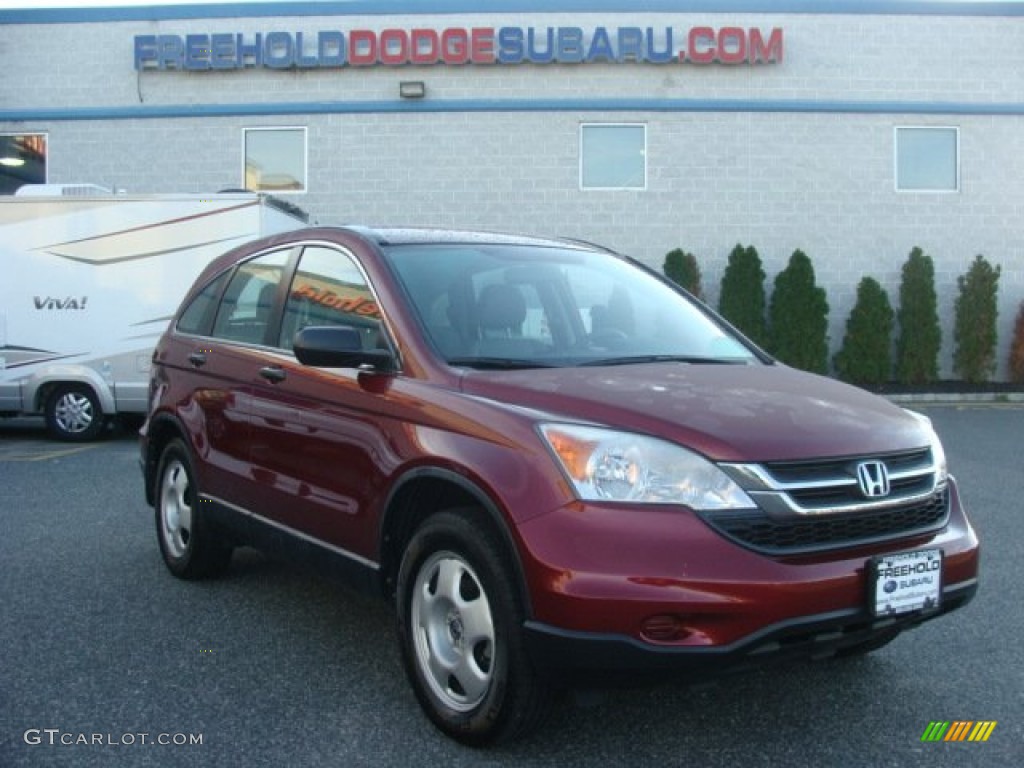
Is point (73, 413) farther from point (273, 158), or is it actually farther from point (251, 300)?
point (251, 300)

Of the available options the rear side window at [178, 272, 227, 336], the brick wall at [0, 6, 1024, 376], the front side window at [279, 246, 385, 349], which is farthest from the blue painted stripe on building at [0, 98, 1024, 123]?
the front side window at [279, 246, 385, 349]

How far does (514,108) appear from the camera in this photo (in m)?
16.8

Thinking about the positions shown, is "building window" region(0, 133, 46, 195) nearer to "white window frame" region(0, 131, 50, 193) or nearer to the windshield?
"white window frame" region(0, 131, 50, 193)

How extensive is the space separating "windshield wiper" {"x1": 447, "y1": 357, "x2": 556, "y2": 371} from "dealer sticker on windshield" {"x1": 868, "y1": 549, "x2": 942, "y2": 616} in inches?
51.6

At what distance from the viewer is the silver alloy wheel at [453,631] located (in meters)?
3.26

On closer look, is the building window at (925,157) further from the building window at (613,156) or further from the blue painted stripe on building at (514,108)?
the building window at (613,156)

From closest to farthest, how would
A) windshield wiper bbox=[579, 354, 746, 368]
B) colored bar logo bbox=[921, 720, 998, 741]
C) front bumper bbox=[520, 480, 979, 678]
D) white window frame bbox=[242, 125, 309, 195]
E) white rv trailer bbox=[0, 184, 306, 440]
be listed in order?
front bumper bbox=[520, 480, 979, 678] < colored bar logo bbox=[921, 720, 998, 741] < windshield wiper bbox=[579, 354, 746, 368] < white rv trailer bbox=[0, 184, 306, 440] < white window frame bbox=[242, 125, 309, 195]

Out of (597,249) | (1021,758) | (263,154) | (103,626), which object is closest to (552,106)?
(263,154)

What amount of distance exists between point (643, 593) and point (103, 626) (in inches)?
112

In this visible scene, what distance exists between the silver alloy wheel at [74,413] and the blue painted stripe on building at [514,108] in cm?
703

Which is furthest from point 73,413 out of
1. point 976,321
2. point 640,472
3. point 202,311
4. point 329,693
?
point 976,321

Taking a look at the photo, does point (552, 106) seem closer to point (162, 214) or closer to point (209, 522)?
point (162, 214)

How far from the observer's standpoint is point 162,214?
11516 millimetres

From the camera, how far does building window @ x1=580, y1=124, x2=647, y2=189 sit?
17.0 meters
